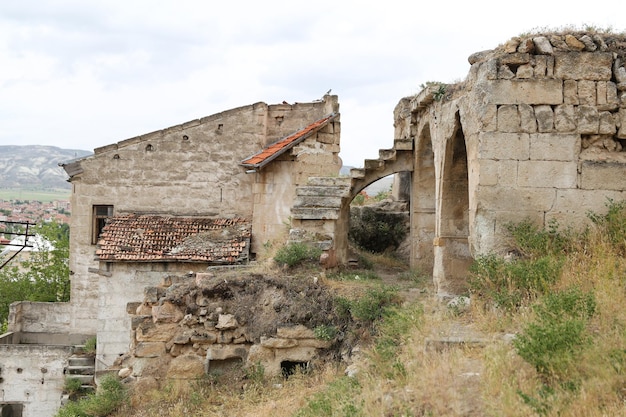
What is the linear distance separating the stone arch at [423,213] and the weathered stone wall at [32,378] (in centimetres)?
855

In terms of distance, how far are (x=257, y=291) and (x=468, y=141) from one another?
383cm

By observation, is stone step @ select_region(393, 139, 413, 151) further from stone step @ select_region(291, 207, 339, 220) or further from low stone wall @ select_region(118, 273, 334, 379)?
low stone wall @ select_region(118, 273, 334, 379)

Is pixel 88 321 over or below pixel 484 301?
below

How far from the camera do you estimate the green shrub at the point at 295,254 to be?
37.5ft

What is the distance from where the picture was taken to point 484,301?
7.84 meters

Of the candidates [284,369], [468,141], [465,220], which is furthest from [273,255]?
[468,141]

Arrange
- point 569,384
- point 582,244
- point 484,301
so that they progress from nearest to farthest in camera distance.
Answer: point 569,384 → point 484,301 → point 582,244

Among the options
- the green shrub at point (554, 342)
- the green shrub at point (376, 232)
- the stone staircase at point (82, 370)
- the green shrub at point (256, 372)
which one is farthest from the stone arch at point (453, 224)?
the stone staircase at point (82, 370)

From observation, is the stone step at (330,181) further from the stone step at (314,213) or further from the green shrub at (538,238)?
the green shrub at (538,238)

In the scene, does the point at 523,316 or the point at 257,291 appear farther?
the point at 257,291

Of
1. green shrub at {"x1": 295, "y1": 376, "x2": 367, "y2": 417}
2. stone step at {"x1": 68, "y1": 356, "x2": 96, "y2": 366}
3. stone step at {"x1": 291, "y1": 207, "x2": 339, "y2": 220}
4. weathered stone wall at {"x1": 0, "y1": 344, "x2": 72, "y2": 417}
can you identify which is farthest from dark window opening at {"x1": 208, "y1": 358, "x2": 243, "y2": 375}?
weathered stone wall at {"x1": 0, "y1": 344, "x2": 72, "y2": 417}

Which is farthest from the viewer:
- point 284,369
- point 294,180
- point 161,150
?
point 161,150

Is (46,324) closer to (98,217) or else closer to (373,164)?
(98,217)

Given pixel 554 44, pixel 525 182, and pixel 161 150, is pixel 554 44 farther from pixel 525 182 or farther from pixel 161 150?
pixel 161 150
